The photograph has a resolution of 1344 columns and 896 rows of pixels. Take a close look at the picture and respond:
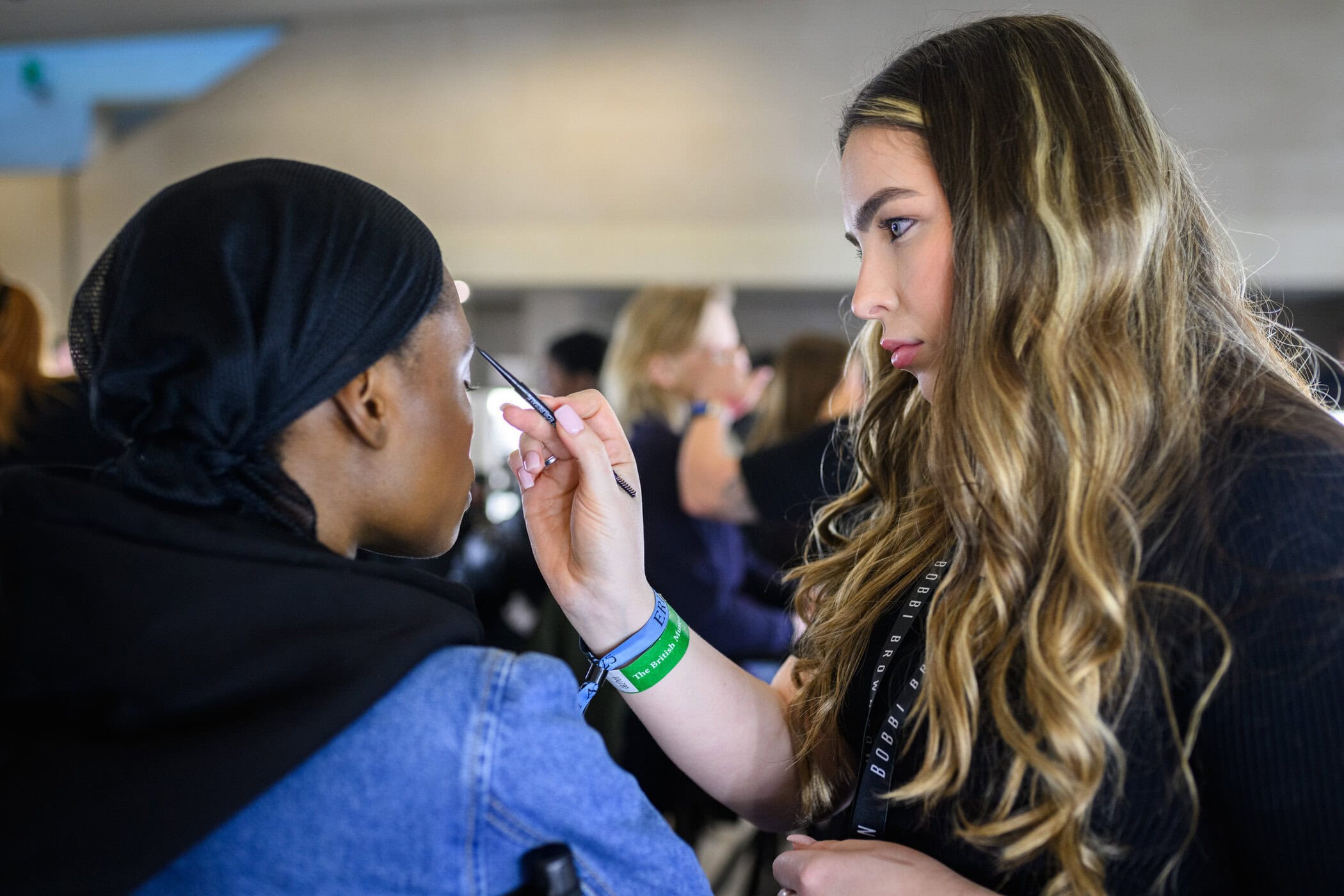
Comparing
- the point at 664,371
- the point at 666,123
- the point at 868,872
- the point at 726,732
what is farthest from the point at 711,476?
the point at 666,123

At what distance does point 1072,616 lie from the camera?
0.79 meters

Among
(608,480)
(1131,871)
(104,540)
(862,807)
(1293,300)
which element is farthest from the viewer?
(1293,300)

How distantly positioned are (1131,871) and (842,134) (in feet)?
2.46

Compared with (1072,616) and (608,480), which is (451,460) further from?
(1072,616)

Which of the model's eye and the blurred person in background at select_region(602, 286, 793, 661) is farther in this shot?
the blurred person in background at select_region(602, 286, 793, 661)

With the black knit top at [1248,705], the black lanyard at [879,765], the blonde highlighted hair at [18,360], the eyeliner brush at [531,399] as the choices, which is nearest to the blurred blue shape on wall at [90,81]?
the blonde highlighted hair at [18,360]

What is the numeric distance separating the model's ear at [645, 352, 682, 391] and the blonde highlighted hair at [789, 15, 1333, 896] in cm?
170

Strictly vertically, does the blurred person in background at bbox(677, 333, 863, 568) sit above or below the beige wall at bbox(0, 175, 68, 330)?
above

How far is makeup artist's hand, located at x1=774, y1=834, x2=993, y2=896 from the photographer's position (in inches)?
31.7

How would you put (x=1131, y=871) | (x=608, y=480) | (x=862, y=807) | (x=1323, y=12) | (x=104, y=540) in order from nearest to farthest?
(x=104, y=540) → (x=1131, y=871) → (x=862, y=807) → (x=608, y=480) → (x=1323, y=12)

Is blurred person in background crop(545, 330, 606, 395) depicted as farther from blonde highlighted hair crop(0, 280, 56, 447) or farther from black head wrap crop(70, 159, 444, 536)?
black head wrap crop(70, 159, 444, 536)

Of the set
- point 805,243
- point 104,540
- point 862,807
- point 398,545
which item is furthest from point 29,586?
point 805,243

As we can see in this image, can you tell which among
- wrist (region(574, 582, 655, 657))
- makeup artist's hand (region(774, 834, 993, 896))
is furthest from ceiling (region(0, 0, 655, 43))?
makeup artist's hand (region(774, 834, 993, 896))

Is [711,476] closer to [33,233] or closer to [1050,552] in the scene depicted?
[1050,552]
